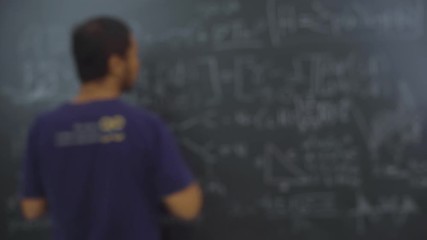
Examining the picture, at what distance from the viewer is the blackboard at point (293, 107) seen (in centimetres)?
215

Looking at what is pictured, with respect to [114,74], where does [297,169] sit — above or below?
below

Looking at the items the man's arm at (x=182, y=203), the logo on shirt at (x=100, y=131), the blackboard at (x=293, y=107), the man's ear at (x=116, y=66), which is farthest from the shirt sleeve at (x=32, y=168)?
the blackboard at (x=293, y=107)

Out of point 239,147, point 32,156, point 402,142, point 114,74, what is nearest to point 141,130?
point 114,74

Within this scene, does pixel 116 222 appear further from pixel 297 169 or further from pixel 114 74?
pixel 297 169

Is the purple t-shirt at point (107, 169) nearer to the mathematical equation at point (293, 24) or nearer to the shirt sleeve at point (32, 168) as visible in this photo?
the shirt sleeve at point (32, 168)

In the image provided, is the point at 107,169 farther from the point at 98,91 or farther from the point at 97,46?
the point at 97,46

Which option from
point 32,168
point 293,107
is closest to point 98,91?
point 32,168

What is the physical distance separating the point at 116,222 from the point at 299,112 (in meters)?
0.97

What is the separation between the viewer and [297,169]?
2.26 metres

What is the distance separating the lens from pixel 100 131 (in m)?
1.50

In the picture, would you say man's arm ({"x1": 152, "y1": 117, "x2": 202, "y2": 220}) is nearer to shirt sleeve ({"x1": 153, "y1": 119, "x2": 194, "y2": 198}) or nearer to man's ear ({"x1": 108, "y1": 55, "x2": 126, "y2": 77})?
shirt sleeve ({"x1": 153, "y1": 119, "x2": 194, "y2": 198})

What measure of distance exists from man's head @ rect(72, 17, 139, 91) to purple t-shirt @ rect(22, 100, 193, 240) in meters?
0.08

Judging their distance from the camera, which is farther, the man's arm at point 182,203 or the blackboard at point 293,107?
the blackboard at point 293,107

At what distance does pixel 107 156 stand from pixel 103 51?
10.6 inches
